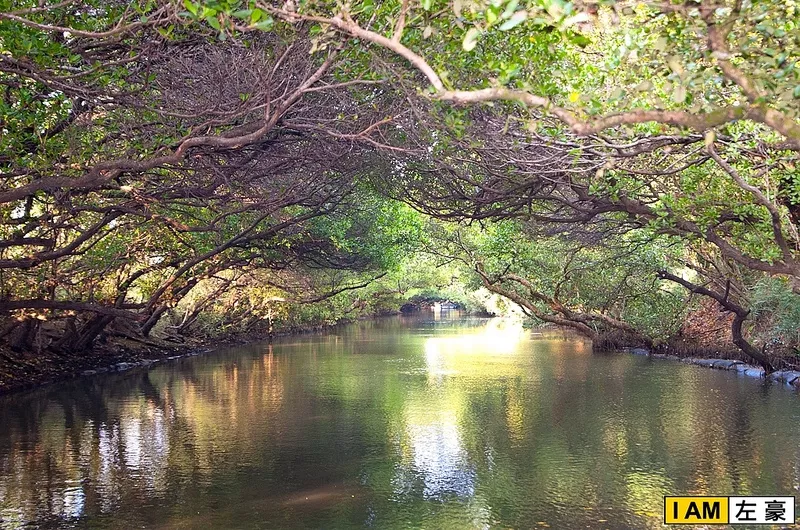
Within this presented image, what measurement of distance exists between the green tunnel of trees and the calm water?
110 inches

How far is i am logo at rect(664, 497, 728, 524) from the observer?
8750 millimetres

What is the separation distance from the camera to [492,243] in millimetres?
22453

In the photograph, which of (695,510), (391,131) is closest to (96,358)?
(391,131)

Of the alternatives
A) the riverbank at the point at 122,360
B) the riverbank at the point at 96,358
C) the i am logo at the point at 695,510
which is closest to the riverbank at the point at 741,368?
the riverbank at the point at 122,360

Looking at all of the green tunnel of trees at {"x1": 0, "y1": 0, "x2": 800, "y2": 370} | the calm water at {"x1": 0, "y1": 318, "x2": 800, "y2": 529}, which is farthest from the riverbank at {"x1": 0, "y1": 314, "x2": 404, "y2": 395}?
the calm water at {"x1": 0, "y1": 318, "x2": 800, "y2": 529}

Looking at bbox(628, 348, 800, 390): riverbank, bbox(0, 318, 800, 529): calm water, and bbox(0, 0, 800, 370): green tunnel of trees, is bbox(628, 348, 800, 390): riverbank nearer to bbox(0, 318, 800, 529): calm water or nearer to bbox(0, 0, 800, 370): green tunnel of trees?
bbox(0, 0, 800, 370): green tunnel of trees

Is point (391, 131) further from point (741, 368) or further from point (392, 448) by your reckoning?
point (741, 368)

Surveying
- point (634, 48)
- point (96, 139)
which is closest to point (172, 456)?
point (96, 139)

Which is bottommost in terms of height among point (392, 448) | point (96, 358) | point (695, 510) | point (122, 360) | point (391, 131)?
point (695, 510)

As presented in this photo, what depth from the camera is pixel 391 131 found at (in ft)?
41.8

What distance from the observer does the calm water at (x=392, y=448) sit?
30.5 ft

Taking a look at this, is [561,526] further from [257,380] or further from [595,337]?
Answer: [595,337]

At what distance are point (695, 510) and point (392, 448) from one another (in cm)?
505

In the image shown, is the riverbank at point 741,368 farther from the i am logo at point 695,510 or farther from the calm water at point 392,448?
the i am logo at point 695,510
